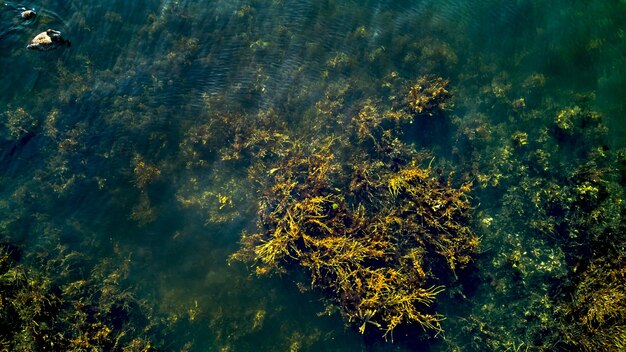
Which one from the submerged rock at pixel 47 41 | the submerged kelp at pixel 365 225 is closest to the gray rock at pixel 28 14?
the submerged rock at pixel 47 41

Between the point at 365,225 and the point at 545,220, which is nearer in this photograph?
the point at 365,225

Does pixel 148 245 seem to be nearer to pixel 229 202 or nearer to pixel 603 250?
pixel 229 202

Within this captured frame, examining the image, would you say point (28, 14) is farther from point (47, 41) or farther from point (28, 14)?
point (47, 41)

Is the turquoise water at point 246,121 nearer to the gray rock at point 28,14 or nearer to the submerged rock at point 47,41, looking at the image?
the gray rock at point 28,14

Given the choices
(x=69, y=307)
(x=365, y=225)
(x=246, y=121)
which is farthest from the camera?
(x=246, y=121)

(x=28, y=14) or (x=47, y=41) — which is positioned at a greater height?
(x=28, y=14)

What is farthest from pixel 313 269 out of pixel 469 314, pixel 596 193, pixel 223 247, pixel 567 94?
pixel 567 94

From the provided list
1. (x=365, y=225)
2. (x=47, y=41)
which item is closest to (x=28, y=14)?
(x=47, y=41)
